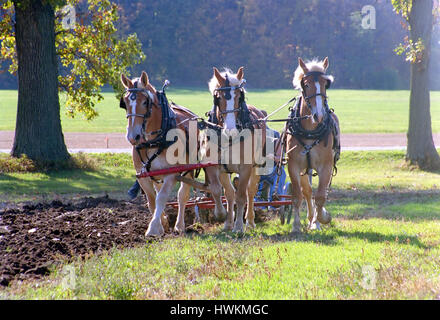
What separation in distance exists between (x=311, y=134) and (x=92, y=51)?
11037 millimetres

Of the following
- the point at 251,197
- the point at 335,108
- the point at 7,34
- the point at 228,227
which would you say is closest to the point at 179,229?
the point at 228,227

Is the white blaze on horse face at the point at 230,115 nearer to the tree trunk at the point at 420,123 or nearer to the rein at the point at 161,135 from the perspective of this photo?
the rein at the point at 161,135

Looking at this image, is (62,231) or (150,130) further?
(150,130)

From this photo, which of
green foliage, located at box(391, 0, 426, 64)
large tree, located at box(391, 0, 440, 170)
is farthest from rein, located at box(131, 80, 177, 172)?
large tree, located at box(391, 0, 440, 170)

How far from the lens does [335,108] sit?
50062mm

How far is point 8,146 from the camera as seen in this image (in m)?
24.0

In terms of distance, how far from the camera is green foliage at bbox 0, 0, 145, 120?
17984 mm

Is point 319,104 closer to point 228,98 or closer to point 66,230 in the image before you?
point 228,98

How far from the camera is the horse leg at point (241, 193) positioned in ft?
29.4

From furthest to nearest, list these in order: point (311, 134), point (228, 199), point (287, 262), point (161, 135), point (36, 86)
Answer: point (36, 86) < point (228, 199) < point (311, 134) < point (161, 135) < point (287, 262)

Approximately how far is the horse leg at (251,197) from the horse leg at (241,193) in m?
0.65

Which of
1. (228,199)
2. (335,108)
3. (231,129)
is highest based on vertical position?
(231,129)

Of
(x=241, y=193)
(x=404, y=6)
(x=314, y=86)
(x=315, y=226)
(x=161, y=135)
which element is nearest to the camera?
(x=314, y=86)

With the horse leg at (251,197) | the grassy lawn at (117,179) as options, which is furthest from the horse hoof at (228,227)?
the grassy lawn at (117,179)
